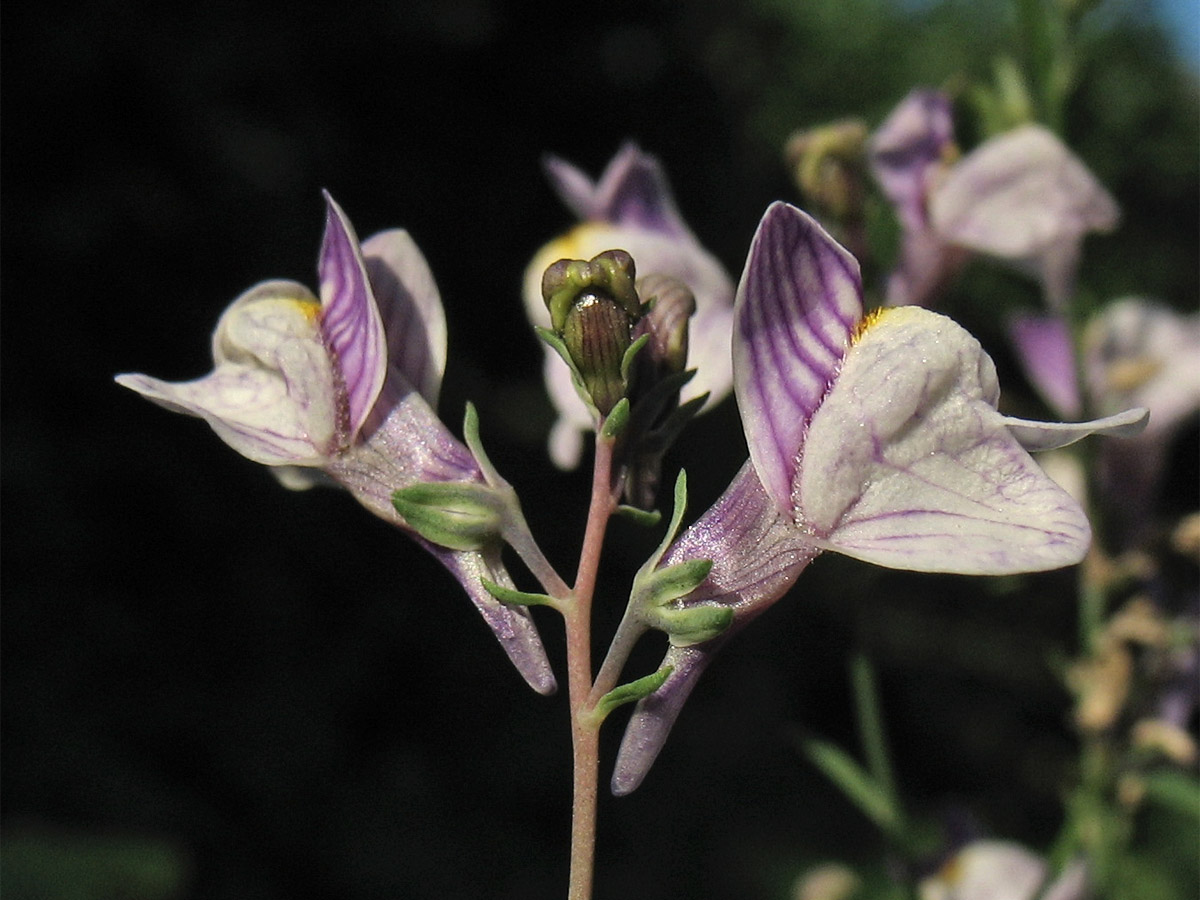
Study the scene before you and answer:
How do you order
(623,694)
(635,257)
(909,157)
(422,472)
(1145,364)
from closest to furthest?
(623,694) → (422,472) → (635,257) → (909,157) → (1145,364)

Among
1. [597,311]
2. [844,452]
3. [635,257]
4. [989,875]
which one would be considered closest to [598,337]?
[597,311]

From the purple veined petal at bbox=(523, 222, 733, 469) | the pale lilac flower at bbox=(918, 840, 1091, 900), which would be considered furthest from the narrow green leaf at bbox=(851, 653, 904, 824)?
the purple veined petal at bbox=(523, 222, 733, 469)

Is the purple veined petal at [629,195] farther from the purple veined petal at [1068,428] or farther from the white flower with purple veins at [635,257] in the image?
the purple veined petal at [1068,428]

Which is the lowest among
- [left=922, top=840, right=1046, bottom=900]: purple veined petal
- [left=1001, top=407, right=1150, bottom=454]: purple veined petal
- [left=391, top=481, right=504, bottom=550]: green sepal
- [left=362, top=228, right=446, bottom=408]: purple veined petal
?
[left=922, top=840, right=1046, bottom=900]: purple veined petal

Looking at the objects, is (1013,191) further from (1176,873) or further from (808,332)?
(1176,873)

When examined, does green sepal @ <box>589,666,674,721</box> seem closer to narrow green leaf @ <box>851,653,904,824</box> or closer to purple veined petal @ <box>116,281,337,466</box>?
purple veined petal @ <box>116,281,337,466</box>

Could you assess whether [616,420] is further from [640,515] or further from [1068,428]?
[1068,428]
